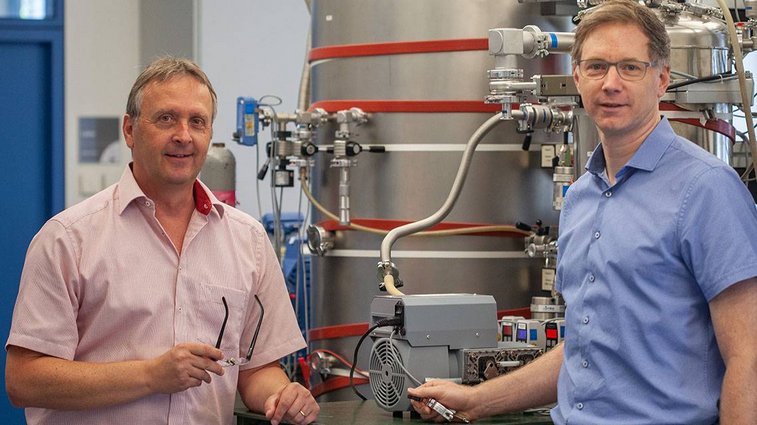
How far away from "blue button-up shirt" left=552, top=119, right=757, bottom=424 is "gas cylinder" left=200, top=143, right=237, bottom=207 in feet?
11.0

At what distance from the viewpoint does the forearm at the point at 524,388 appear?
7.94 feet

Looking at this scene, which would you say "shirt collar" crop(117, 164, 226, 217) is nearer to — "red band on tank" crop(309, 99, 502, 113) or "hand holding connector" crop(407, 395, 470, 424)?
"hand holding connector" crop(407, 395, 470, 424)

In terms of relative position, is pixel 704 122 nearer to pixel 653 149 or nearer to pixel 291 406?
pixel 653 149

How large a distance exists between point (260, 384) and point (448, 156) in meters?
1.57

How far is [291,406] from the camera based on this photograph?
101 inches

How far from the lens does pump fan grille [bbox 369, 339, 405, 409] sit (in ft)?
9.05

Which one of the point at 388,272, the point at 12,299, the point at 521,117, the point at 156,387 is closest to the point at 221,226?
the point at 156,387

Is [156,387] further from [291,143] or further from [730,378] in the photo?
[291,143]

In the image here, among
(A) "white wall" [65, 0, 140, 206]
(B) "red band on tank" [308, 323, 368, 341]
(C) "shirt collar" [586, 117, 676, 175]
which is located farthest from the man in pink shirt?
(A) "white wall" [65, 0, 140, 206]

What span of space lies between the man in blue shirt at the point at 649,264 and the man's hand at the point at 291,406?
0.64 meters

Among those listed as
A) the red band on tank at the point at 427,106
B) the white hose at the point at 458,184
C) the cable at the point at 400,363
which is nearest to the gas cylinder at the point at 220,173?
the red band on tank at the point at 427,106

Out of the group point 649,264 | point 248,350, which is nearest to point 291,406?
point 248,350

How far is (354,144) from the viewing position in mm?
4125

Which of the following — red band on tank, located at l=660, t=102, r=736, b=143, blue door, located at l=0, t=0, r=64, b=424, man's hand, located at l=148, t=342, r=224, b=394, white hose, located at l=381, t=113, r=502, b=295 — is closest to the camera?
man's hand, located at l=148, t=342, r=224, b=394
